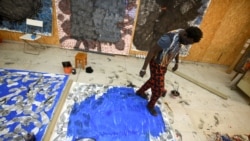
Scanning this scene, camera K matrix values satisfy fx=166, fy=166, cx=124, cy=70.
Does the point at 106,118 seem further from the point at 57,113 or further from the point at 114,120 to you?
the point at 57,113

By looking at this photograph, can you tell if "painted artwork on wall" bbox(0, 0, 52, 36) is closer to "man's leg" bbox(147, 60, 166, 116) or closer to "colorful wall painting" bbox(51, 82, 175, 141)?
"colorful wall painting" bbox(51, 82, 175, 141)

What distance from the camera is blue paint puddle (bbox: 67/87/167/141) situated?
1.95 meters

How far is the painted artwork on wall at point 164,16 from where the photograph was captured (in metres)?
3.07

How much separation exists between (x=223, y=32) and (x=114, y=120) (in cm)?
298

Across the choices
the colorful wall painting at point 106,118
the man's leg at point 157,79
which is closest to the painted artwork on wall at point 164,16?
the colorful wall painting at point 106,118

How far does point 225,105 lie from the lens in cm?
278

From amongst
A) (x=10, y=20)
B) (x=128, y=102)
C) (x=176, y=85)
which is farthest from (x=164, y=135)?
(x=10, y=20)

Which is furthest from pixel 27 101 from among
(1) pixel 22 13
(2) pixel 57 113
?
(1) pixel 22 13

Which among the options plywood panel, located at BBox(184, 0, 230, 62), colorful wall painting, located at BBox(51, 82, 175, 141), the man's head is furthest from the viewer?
plywood panel, located at BBox(184, 0, 230, 62)

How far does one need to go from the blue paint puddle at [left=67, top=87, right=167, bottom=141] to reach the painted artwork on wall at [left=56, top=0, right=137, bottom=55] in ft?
4.26

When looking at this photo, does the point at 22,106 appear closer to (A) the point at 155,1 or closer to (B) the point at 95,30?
(B) the point at 95,30

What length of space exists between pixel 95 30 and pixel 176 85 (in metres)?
1.88

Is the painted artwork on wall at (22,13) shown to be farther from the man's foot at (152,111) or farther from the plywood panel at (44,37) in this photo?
the man's foot at (152,111)

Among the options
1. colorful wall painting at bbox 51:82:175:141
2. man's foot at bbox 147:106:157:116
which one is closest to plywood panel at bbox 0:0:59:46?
colorful wall painting at bbox 51:82:175:141
